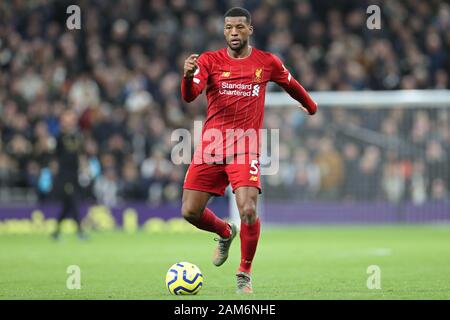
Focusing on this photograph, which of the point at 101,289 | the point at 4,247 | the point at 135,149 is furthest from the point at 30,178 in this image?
the point at 101,289

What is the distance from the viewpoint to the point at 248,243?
903 centimetres

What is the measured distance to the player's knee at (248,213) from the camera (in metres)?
8.91

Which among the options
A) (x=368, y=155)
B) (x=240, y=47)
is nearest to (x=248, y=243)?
(x=240, y=47)

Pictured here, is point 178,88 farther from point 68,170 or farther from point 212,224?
point 212,224

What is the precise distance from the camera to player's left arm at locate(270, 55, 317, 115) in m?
9.46

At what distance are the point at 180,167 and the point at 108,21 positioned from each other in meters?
4.89

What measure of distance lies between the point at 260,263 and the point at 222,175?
353 centimetres

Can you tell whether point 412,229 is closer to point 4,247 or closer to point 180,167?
point 180,167

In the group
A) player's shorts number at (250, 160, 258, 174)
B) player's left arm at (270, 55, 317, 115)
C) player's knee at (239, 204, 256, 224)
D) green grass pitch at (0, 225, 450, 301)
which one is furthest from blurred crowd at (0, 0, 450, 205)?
player's knee at (239, 204, 256, 224)

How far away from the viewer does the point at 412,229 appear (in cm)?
2034

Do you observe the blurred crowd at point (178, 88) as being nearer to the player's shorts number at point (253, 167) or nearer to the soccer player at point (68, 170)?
the soccer player at point (68, 170)

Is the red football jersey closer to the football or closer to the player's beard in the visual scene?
the player's beard
